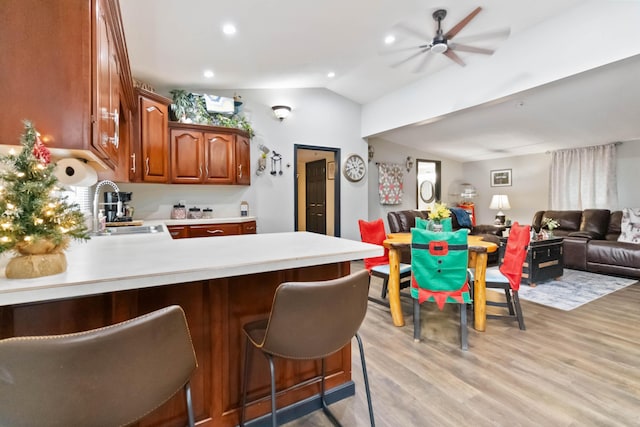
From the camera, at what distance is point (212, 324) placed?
1396 mm

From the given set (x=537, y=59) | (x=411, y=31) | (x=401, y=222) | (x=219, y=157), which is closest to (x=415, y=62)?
(x=411, y=31)

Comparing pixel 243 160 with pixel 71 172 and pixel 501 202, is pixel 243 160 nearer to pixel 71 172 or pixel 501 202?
pixel 71 172

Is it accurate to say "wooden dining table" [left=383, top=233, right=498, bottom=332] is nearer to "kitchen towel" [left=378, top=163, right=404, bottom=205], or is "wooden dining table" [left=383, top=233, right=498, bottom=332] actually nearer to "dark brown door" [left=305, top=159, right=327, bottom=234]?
"kitchen towel" [left=378, top=163, right=404, bottom=205]

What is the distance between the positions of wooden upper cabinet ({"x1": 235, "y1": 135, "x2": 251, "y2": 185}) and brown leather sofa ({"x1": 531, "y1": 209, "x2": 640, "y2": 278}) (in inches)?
200

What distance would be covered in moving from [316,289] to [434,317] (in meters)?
2.34

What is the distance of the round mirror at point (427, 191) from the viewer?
25.2ft

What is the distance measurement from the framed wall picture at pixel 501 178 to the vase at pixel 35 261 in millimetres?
8092

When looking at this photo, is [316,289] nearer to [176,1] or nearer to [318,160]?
[176,1]

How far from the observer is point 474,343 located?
2457 millimetres

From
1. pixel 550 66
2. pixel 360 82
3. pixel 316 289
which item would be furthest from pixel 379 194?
pixel 316 289

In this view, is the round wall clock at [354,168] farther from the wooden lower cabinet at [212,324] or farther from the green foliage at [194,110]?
the wooden lower cabinet at [212,324]

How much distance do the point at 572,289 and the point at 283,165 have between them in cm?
435

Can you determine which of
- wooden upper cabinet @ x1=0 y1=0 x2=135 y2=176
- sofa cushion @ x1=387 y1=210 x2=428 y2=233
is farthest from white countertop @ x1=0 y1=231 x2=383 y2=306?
sofa cushion @ x1=387 y1=210 x2=428 y2=233

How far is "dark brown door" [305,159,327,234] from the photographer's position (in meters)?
6.87
